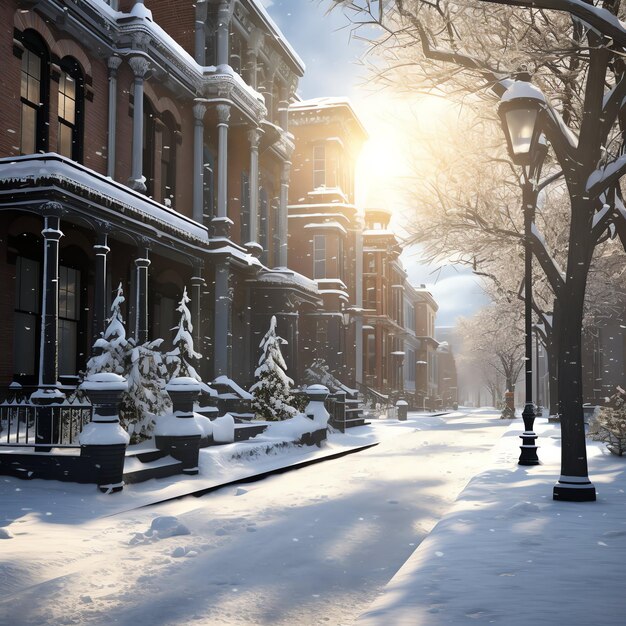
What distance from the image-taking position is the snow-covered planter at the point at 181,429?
13.1 meters

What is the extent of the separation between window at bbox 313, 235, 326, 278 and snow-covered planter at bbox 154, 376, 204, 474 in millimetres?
25381


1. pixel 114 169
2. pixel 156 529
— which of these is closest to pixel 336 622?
pixel 156 529

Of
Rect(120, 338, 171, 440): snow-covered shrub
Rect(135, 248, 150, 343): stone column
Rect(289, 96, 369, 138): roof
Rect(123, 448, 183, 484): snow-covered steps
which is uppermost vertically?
Rect(289, 96, 369, 138): roof

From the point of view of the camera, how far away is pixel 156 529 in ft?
27.0

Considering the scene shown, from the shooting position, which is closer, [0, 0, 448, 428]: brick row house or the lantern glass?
the lantern glass

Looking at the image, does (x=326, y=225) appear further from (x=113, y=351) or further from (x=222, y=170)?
(x=113, y=351)

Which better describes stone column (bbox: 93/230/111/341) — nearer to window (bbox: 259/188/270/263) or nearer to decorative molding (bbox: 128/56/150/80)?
decorative molding (bbox: 128/56/150/80)

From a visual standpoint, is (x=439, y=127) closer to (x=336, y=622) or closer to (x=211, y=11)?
(x=211, y=11)

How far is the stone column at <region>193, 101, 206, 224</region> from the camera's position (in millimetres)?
22766

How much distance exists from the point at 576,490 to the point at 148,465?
632 cm

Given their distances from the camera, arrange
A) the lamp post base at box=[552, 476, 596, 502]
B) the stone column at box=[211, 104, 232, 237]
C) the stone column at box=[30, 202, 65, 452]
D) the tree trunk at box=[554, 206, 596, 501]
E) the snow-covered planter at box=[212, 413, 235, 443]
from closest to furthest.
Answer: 1. the lamp post base at box=[552, 476, 596, 502]
2. the tree trunk at box=[554, 206, 596, 501]
3. the stone column at box=[30, 202, 65, 452]
4. the snow-covered planter at box=[212, 413, 235, 443]
5. the stone column at box=[211, 104, 232, 237]

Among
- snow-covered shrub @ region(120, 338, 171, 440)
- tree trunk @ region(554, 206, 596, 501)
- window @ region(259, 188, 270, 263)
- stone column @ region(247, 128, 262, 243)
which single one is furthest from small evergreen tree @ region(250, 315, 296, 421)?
tree trunk @ region(554, 206, 596, 501)

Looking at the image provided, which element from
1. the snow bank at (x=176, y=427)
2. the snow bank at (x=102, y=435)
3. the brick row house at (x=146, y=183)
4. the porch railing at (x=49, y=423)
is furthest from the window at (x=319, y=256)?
the snow bank at (x=102, y=435)

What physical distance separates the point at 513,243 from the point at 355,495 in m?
14.5
